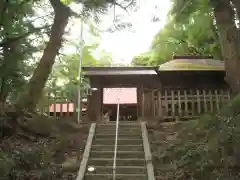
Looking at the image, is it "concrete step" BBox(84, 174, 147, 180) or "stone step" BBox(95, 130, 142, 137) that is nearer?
"concrete step" BBox(84, 174, 147, 180)

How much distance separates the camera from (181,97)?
11625 millimetres

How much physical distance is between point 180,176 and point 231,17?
5290 millimetres

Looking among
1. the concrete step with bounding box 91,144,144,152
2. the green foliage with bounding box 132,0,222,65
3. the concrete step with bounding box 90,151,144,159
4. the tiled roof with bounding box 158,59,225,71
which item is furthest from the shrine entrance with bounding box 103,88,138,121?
the concrete step with bounding box 90,151,144,159

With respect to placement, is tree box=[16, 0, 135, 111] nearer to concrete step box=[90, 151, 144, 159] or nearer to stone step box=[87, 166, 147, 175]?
concrete step box=[90, 151, 144, 159]

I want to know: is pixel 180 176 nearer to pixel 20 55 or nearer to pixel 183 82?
pixel 20 55

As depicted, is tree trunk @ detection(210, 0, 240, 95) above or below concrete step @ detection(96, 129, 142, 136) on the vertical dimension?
above

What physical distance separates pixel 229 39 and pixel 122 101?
22.5ft

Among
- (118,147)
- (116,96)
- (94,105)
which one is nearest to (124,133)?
(118,147)

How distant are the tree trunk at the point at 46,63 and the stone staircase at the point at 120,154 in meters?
2.25

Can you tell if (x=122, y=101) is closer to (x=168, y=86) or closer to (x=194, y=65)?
(x=168, y=86)

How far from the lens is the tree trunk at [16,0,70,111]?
959 centimetres

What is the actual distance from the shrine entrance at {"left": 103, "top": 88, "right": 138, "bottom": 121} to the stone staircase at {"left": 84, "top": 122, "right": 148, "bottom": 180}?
4676 mm

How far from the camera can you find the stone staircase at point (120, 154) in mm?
7012

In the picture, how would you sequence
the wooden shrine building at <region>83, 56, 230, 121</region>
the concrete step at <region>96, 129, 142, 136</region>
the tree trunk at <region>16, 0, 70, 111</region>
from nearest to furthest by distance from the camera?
the concrete step at <region>96, 129, 142, 136</region>, the tree trunk at <region>16, 0, 70, 111</region>, the wooden shrine building at <region>83, 56, 230, 121</region>
